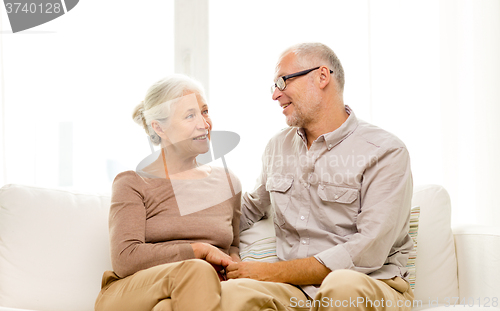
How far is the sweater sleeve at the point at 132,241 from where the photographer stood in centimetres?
135

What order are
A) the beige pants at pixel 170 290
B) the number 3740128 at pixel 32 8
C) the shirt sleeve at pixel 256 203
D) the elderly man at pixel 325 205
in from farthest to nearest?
1. the number 3740128 at pixel 32 8
2. the shirt sleeve at pixel 256 203
3. the elderly man at pixel 325 205
4. the beige pants at pixel 170 290

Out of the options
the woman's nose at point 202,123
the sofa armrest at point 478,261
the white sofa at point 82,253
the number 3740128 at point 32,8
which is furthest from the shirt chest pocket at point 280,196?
the number 3740128 at point 32,8

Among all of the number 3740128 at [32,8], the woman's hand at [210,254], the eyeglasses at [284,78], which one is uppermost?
the number 3740128 at [32,8]

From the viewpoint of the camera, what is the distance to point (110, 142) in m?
2.16

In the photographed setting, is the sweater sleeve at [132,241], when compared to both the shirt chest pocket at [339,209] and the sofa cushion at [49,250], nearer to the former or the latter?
the sofa cushion at [49,250]

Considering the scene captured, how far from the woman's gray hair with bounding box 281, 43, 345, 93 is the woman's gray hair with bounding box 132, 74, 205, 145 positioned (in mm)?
391

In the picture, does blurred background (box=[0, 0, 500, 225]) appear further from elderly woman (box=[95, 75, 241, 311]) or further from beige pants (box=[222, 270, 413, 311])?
beige pants (box=[222, 270, 413, 311])

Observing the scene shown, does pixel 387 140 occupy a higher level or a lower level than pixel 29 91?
lower

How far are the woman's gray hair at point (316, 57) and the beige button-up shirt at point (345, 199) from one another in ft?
0.55

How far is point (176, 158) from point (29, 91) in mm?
972

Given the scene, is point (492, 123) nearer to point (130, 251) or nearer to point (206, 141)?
point (206, 141)

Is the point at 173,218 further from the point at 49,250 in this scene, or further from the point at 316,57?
the point at 316,57

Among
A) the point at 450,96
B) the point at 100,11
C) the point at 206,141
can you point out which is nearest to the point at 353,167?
the point at 206,141

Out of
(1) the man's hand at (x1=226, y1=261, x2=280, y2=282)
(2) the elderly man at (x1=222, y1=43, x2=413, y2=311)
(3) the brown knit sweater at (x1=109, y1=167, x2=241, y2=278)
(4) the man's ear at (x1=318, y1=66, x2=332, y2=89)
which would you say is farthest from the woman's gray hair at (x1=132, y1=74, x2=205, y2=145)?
(1) the man's hand at (x1=226, y1=261, x2=280, y2=282)
